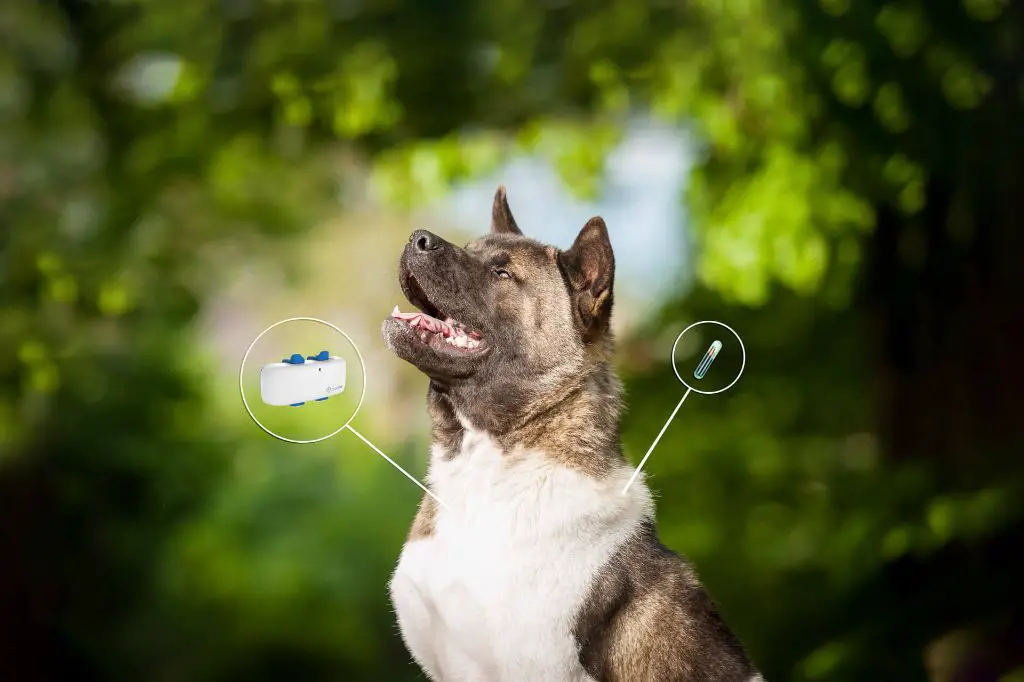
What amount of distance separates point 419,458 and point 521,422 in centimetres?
135

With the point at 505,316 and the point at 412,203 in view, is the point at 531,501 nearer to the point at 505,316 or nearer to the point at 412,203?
the point at 505,316

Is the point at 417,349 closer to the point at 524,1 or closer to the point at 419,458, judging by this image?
the point at 419,458

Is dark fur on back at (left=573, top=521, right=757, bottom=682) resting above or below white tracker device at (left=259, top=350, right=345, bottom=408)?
below

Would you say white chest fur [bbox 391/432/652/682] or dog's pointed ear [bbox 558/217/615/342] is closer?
white chest fur [bbox 391/432/652/682]

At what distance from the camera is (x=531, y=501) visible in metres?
2.31

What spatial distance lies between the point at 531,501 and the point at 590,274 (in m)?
0.52

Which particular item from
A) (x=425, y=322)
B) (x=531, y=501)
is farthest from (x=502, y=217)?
(x=531, y=501)

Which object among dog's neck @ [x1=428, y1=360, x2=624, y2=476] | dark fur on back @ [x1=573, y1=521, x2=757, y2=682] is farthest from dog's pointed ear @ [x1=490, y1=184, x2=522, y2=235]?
dark fur on back @ [x1=573, y1=521, x2=757, y2=682]

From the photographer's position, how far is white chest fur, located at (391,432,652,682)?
7.27ft

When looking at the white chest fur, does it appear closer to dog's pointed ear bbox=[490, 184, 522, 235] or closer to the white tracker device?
the white tracker device

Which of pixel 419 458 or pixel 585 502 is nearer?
pixel 585 502

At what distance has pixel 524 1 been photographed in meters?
4.25

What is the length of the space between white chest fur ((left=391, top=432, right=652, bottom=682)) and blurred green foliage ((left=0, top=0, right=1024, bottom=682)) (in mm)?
1725

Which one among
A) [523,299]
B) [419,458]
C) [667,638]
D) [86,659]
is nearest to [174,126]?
[419,458]
